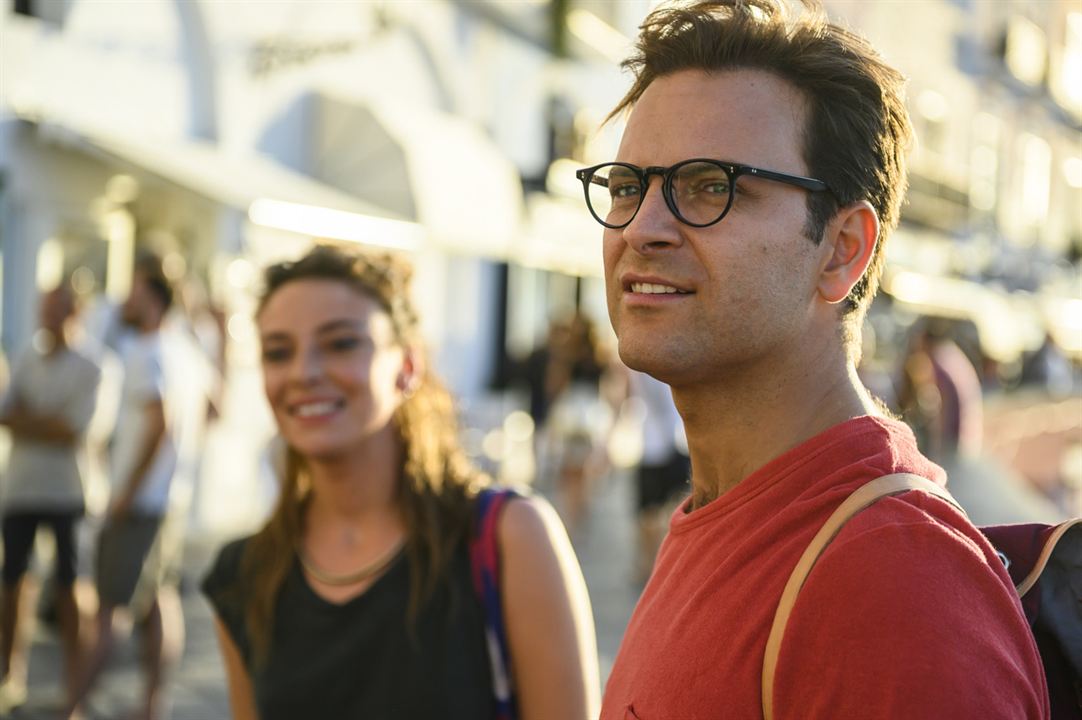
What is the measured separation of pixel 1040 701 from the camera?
4.22ft

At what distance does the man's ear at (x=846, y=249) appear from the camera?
1663 millimetres

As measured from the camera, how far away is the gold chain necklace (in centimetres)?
268

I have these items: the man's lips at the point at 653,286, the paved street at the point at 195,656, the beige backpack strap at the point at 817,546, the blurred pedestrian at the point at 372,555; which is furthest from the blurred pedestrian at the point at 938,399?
the beige backpack strap at the point at 817,546

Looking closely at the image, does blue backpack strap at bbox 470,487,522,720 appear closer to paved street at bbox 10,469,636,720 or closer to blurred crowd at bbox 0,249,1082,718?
blurred crowd at bbox 0,249,1082,718

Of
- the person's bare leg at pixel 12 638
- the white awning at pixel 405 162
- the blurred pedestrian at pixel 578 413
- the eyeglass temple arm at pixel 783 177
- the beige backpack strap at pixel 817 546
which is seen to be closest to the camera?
the beige backpack strap at pixel 817 546

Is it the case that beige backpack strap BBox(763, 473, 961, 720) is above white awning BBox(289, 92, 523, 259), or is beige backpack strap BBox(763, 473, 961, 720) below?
below

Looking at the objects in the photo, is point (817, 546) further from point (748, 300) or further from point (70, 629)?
point (70, 629)

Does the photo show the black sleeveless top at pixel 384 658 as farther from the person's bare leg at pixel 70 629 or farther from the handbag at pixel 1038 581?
the person's bare leg at pixel 70 629

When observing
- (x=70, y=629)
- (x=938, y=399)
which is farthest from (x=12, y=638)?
(x=938, y=399)

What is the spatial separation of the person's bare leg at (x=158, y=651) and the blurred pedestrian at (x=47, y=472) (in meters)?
0.39

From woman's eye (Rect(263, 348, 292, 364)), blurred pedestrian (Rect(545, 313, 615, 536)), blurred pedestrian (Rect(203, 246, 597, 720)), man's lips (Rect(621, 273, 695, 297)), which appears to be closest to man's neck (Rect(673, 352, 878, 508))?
man's lips (Rect(621, 273, 695, 297))

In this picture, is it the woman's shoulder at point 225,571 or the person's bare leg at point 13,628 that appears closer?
the woman's shoulder at point 225,571

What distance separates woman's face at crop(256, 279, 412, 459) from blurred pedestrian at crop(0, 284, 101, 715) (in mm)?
3117

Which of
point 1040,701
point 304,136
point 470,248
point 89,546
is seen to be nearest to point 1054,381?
point 470,248
